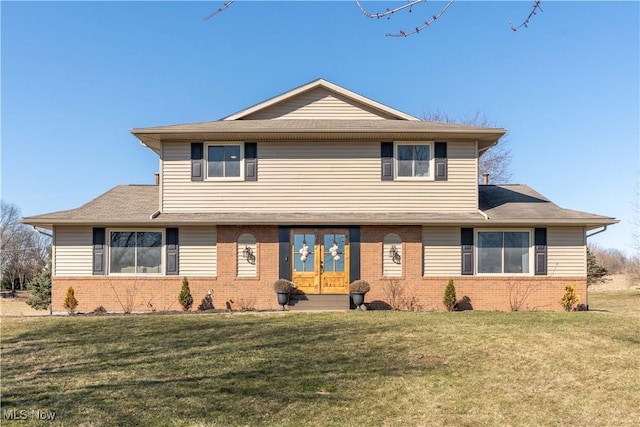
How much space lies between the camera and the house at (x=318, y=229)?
615 inches

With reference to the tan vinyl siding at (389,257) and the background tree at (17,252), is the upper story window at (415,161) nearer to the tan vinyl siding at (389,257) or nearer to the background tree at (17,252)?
the tan vinyl siding at (389,257)

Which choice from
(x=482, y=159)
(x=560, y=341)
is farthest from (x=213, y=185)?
(x=482, y=159)

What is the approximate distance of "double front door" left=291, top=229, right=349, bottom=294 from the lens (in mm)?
15766

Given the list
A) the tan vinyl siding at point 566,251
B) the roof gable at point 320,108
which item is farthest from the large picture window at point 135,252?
the tan vinyl siding at point 566,251

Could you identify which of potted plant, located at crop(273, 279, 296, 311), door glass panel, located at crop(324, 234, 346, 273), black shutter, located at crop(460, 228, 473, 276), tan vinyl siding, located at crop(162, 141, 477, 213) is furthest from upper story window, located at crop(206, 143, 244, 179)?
black shutter, located at crop(460, 228, 473, 276)

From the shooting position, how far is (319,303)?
50.9 feet

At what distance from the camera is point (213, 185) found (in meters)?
16.0

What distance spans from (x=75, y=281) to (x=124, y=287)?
146 cm

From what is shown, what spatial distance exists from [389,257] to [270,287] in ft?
12.0

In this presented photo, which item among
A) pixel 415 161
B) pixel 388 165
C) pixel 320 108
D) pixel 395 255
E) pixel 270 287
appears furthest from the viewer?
pixel 320 108

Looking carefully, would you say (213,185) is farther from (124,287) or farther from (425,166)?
(425,166)

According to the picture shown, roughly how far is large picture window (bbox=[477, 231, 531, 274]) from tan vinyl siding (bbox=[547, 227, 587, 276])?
66 cm

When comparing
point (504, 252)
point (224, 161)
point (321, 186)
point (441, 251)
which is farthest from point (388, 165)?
point (224, 161)

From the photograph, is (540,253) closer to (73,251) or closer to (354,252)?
(354,252)
